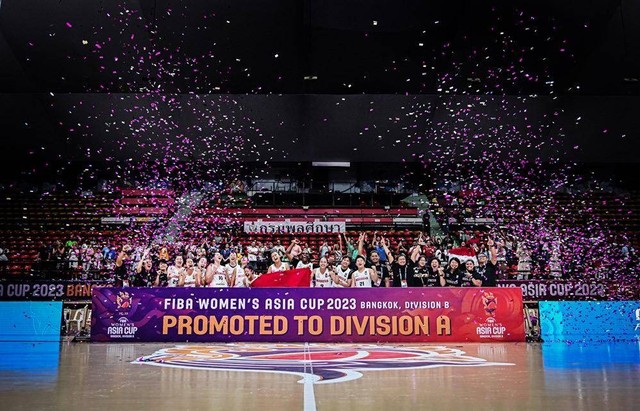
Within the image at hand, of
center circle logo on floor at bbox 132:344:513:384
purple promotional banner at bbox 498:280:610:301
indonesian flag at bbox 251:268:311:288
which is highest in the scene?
indonesian flag at bbox 251:268:311:288

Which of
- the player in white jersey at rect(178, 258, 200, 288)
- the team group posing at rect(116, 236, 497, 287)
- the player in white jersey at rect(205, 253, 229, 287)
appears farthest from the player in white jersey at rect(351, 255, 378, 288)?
the player in white jersey at rect(178, 258, 200, 288)

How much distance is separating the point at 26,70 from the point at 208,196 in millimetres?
8754

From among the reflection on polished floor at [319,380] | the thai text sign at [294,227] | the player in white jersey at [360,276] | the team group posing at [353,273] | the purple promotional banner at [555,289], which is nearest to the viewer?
the reflection on polished floor at [319,380]

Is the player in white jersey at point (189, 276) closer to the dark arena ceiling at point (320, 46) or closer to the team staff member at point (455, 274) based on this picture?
the team staff member at point (455, 274)

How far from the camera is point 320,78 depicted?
18703mm

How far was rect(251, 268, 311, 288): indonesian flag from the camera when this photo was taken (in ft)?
40.0

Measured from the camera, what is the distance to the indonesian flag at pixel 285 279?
1220 cm

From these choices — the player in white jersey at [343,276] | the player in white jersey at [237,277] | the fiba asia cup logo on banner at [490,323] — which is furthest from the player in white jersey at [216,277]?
the fiba asia cup logo on banner at [490,323]

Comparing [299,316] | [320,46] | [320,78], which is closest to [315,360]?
[299,316]

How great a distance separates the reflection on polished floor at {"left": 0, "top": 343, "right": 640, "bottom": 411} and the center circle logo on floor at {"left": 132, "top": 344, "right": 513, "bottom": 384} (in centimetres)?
1

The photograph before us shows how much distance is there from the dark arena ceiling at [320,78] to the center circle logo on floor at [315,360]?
385 inches

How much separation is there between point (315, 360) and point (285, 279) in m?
5.29

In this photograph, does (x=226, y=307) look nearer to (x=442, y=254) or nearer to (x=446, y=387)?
(x=446, y=387)

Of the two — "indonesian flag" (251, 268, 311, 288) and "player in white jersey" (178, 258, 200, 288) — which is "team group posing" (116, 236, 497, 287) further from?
"indonesian flag" (251, 268, 311, 288)
